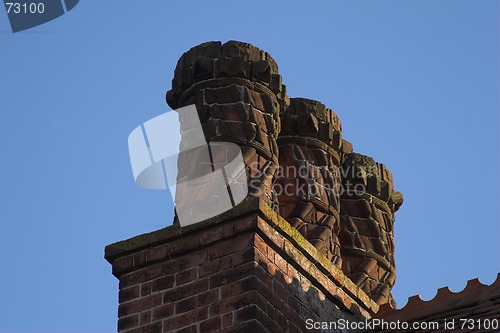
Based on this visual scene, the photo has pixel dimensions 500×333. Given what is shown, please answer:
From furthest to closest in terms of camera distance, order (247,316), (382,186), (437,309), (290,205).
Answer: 1. (382,186)
2. (290,205)
3. (437,309)
4. (247,316)

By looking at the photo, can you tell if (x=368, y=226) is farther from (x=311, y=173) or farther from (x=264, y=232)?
(x=264, y=232)

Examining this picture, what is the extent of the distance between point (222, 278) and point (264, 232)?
18.5 inches

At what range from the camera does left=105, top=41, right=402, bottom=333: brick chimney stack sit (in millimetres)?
13758

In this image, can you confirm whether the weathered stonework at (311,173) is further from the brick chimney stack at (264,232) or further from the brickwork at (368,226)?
the brickwork at (368,226)

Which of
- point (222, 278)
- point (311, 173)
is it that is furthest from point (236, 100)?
point (222, 278)

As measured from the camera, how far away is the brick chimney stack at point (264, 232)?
13.8 meters

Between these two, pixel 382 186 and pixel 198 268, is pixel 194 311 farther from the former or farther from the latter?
pixel 382 186

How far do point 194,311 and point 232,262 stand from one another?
0.44 metres

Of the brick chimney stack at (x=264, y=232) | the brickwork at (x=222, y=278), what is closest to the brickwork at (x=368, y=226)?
the brick chimney stack at (x=264, y=232)

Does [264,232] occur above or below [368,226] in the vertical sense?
below

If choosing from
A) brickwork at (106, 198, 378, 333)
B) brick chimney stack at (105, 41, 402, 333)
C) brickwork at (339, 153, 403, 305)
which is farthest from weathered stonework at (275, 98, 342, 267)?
brickwork at (106, 198, 378, 333)

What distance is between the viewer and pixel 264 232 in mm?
13953

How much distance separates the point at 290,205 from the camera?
1554cm

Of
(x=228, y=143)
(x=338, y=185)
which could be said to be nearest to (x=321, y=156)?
(x=338, y=185)
